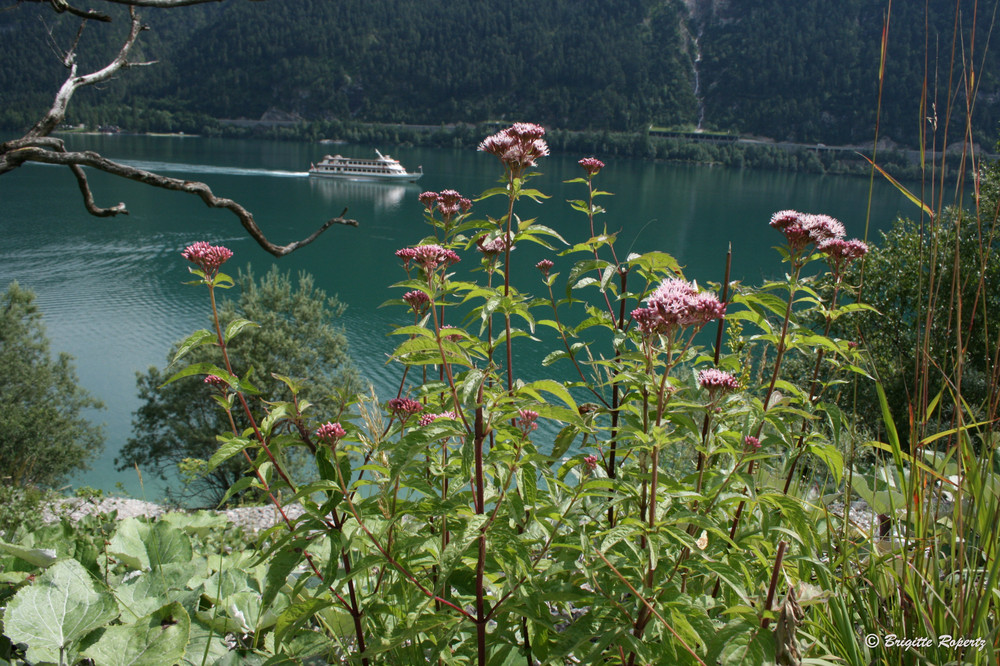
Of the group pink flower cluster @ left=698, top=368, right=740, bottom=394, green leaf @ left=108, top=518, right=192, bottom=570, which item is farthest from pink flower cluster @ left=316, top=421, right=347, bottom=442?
green leaf @ left=108, top=518, right=192, bottom=570

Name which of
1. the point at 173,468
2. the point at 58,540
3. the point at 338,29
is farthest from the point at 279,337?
the point at 338,29

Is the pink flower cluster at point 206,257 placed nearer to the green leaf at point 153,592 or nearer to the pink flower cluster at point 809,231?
the green leaf at point 153,592

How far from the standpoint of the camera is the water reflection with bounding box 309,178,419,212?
47.5 metres

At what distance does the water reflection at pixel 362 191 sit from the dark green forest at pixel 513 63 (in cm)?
5790

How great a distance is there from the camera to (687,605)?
1.21 meters

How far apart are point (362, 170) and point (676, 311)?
59.8 m

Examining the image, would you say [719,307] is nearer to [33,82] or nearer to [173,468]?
[173,468]

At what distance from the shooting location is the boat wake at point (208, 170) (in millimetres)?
50500

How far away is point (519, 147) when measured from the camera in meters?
1.77

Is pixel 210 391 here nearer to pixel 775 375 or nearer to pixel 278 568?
pixel 278 568

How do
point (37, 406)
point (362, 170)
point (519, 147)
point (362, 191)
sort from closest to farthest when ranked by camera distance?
point (519, 147)
point (37, 406)
point (362, 191)
point (362, 170)

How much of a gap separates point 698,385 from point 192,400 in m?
20.1

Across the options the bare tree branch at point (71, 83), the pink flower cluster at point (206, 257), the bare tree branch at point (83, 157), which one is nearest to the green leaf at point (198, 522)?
the bare tree branch at point (83, 157)

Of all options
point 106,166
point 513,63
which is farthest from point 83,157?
point 513,63
